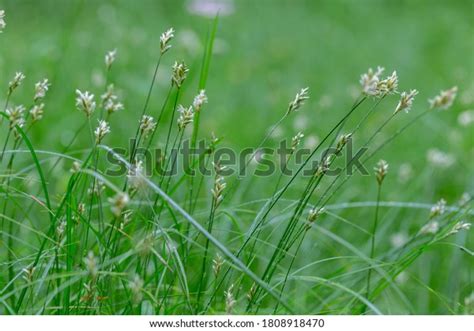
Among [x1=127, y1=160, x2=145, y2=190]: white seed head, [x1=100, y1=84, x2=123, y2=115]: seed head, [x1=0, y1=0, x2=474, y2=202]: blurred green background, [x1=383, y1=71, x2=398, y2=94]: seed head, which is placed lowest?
[x1=127, y1=160, x2=145, y2=190]: white seed head

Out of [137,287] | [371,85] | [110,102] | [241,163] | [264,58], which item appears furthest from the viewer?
[264,58]

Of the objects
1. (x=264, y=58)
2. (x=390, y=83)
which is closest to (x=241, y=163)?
(x=390, y=83)

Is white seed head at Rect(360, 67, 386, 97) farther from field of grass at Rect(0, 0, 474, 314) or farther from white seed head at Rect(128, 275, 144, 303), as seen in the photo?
white seed head at Rect(128, 275, 144, 303)

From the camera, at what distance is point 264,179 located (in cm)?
246

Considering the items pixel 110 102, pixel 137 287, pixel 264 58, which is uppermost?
pixel 264 58

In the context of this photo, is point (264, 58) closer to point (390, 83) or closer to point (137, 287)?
point (390, 83)

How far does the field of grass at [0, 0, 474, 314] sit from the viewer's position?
4.56ft

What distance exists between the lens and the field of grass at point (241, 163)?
1.39 m

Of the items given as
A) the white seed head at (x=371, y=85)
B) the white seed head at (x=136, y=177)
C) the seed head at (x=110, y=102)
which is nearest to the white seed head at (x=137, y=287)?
the white seed head at (x=136, y=177)

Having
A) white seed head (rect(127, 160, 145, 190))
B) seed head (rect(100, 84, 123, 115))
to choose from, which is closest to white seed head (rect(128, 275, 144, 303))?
white seed head (rect(127, 160, 145, 190))

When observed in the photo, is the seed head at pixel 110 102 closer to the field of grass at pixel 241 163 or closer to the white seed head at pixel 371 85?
the field of grass at pixel 241 163

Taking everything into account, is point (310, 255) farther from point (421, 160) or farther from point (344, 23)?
point (344, 23)

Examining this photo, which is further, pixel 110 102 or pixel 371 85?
pixel 110 102

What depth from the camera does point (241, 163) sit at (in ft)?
7.88
